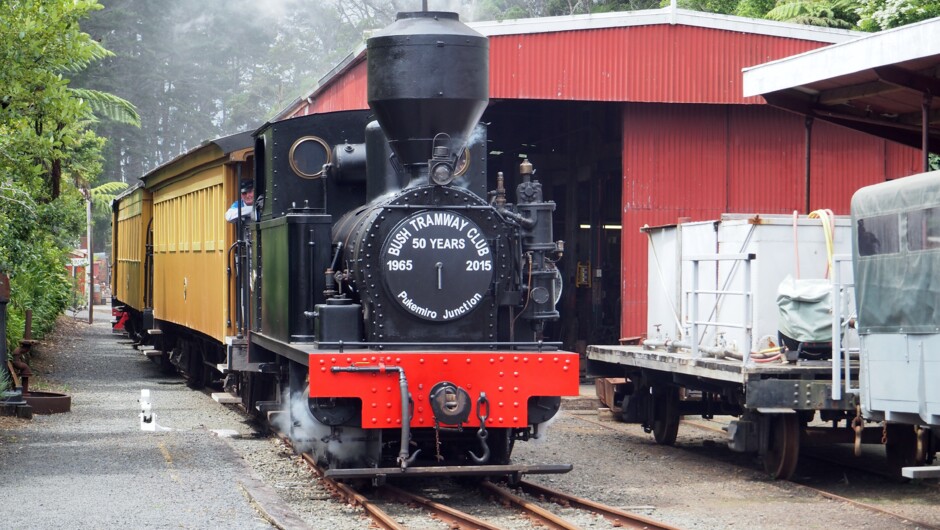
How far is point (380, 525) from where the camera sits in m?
7.69

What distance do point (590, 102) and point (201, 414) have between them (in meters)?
6.74

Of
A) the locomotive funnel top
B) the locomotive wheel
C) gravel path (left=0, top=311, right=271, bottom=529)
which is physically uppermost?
the locomotive funnel top

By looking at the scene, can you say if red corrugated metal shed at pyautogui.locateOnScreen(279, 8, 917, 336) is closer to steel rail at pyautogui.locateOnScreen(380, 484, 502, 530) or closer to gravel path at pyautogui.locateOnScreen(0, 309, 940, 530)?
gravel path at pyautogui.locateOnScreen(0, 309, 940, 530)

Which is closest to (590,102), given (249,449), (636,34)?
(636,34)

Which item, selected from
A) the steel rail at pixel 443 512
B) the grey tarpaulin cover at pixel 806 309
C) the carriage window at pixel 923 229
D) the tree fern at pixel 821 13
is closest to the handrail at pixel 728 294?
the grey tarpaulin cover at pixel 806 309

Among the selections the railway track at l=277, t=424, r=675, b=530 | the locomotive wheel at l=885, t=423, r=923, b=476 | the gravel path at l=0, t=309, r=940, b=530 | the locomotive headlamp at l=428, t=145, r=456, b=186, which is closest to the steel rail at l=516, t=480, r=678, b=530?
the railway track at l=277, t=424, r=675, b=530

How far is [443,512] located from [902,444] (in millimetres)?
4116

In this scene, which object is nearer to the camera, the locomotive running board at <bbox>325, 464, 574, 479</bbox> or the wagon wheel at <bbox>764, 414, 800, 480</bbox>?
the locomotive running board at <bbox>325, 464, 574, 479</bbox>

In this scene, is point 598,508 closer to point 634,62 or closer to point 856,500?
point 856,500

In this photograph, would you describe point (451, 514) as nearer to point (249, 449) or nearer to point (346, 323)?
point (346, 323)

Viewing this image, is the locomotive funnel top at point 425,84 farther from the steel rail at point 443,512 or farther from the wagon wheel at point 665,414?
the wagon wheel at point 665,414

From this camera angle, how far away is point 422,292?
856 centimetres

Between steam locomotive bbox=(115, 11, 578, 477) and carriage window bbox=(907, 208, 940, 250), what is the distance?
7.53 ft

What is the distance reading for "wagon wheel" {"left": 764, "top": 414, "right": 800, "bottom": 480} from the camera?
380 inches
